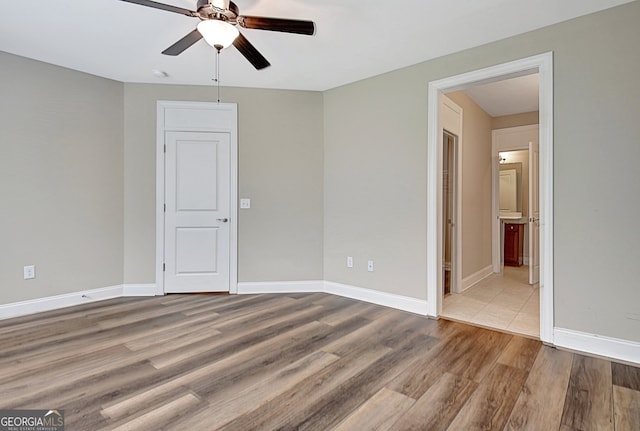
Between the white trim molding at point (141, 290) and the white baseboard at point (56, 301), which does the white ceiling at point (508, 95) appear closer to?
the white trim molding at point (141, 290)

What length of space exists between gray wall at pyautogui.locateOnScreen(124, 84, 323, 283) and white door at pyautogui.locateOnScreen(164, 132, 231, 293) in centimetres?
19

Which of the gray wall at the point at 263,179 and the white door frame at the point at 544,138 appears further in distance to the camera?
the gray wall at the point at 263,179

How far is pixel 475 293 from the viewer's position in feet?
13.2

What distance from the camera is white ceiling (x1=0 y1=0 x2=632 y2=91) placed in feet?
7.54

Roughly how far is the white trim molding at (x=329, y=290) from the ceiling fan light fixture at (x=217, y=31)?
9.22ft

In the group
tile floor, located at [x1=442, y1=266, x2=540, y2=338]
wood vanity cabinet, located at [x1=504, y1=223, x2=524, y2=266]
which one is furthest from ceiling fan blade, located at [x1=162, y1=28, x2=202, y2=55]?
wood vanity cabinet, located at [x1=504, y1=223, x2=524, y2=266]

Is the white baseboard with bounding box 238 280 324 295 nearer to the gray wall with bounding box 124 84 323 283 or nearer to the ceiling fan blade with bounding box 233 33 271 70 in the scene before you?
the gray wall with bounding box 124 84 323 283

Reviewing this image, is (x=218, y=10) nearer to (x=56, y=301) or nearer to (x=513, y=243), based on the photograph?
(x=56, y=301)

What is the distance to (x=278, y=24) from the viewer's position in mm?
2008

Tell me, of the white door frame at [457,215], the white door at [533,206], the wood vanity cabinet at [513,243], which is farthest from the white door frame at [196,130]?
the wood vanity cabinet at [513,243]

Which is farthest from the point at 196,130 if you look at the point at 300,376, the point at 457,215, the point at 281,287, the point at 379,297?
the point at 457,215

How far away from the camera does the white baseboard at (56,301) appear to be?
3.06m

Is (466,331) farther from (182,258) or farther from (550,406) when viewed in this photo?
(182,258)

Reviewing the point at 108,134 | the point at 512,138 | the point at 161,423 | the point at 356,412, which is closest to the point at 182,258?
the point at 108,134
